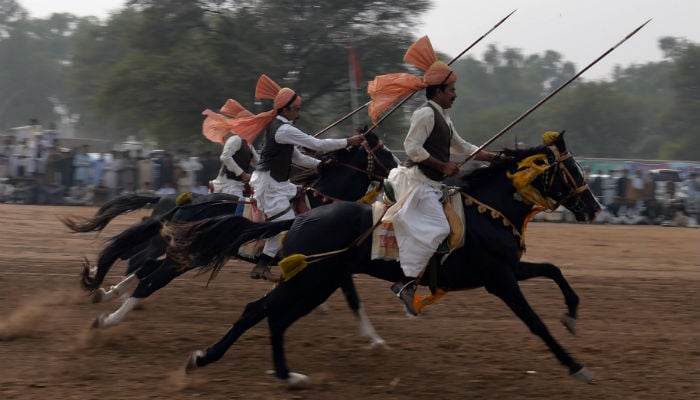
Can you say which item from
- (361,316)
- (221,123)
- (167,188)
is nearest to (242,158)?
(221,123)

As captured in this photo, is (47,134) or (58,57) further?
(58,57)

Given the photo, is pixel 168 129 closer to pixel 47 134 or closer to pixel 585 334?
pixel 47 134

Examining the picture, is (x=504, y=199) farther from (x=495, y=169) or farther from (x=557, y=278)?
(x=557, y=278)

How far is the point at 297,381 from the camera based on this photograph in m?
6.76

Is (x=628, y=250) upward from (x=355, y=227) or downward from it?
downward

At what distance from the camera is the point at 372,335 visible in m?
8.33

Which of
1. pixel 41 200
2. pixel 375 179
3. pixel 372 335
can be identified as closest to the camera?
pixel 372 335

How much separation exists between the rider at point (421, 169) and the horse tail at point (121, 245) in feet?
9.91

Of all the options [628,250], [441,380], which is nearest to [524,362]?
[441,380]

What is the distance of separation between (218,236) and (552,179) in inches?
110

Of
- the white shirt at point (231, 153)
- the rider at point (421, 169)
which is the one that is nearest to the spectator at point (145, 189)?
the white shirt at point (231, 153)

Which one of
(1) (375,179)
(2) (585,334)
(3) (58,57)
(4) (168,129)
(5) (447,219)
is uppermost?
(5) (447,219)

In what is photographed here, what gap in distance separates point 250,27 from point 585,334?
22.3 metres

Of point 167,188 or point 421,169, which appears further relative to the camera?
point 167,188
